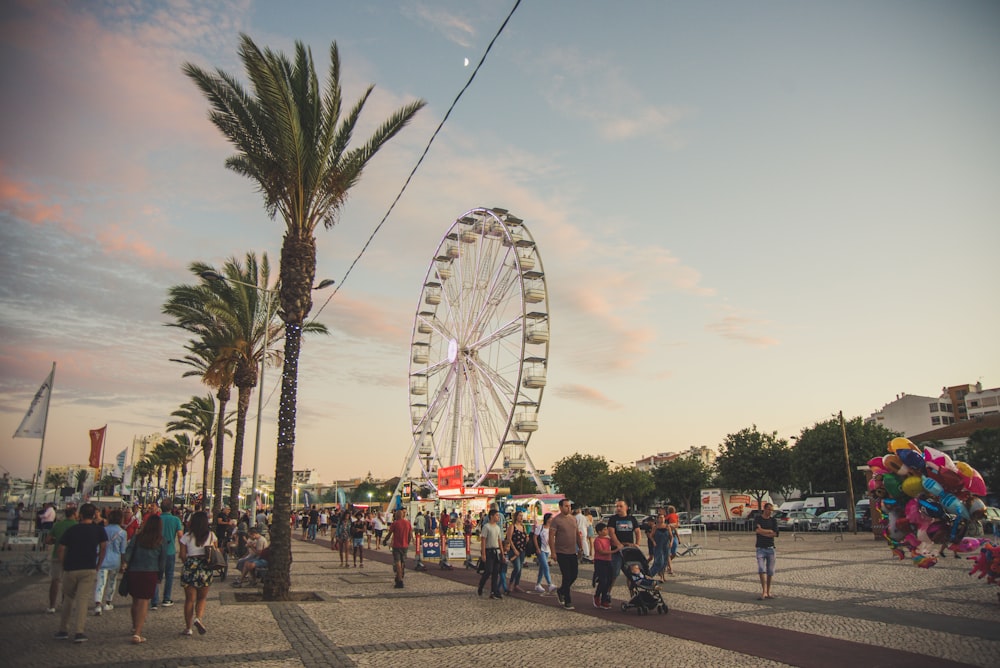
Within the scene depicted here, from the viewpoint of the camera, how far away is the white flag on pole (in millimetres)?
20875

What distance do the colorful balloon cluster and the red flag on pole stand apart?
39813 mm

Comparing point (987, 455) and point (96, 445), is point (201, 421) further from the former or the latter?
point (987, 455)

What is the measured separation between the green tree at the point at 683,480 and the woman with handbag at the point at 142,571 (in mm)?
75041

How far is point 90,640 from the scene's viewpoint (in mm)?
8781

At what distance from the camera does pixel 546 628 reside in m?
9.95

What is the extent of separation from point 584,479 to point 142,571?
7794cm

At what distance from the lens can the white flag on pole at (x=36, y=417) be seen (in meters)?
20.9

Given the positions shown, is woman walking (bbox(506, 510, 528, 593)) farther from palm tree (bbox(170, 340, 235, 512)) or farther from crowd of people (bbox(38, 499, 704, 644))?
palm tree (bbox(170, 340, 235, 512))

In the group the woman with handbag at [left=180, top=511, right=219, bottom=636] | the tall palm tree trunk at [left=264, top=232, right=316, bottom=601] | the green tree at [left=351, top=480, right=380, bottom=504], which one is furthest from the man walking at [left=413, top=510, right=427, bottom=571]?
the green tree at [left=351, top=480, right=380, bottom=504]

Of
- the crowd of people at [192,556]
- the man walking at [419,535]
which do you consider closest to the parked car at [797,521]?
the man walking at [419,535]

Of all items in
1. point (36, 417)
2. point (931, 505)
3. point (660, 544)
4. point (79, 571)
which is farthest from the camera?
point (36, 417)

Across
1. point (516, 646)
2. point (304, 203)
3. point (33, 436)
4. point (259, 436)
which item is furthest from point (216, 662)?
point (259, 436)

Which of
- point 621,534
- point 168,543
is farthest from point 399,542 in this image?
point 621,534

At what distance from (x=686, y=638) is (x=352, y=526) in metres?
14.5
